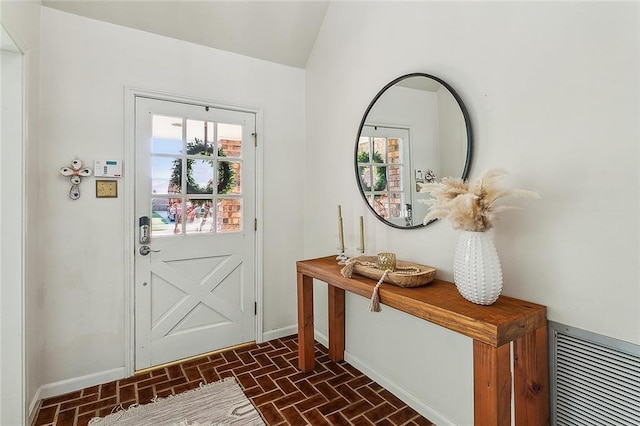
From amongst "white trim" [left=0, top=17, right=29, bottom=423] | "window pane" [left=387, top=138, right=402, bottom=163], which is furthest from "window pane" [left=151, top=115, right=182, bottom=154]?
"window pane" [left=387, top=138, right=402, bottom=163]

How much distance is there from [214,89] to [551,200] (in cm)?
258

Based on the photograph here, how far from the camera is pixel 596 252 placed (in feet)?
4.00

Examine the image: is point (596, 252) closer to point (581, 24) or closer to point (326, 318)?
point (581, 24)

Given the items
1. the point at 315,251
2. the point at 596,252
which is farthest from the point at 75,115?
the point at 596,252

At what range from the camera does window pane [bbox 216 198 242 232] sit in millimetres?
2758

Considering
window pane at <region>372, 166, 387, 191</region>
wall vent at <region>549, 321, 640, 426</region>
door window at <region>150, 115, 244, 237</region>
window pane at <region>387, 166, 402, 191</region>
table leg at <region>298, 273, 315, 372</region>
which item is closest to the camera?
wall vent at <region>549, 321, 640, 426</region>

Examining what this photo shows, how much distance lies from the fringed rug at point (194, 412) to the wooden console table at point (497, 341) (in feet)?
3.67

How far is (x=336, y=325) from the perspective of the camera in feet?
8.39

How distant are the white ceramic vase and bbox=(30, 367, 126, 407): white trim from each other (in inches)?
99.4

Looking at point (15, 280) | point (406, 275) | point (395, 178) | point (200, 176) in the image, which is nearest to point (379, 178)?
point (395, 178)

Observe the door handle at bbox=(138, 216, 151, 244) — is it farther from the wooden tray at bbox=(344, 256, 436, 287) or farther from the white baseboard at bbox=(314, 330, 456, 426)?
the white baseboard at bbox=(314, 330, 456, 426)

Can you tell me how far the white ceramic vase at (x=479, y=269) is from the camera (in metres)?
1.33

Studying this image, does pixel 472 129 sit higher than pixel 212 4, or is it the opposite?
pixel 212 4

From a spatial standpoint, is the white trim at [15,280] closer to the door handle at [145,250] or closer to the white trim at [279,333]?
the door handle at [145,250]
